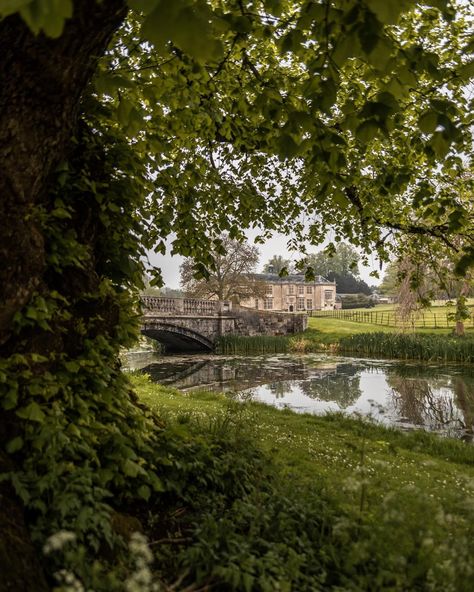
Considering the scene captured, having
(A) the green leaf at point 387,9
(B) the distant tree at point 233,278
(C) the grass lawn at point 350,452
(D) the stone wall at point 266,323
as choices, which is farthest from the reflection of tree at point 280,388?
(B) the distant tree at point 233,278

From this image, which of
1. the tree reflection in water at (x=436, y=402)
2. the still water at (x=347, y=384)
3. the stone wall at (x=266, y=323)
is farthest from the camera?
the stone wall at (x=266, y=323)

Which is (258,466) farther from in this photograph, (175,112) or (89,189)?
(175,112)

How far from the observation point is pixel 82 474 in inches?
108

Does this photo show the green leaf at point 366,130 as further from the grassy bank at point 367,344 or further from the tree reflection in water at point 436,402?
the grassy bank at point 367,344

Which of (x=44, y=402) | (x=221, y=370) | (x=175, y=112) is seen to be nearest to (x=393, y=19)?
(x=44, y=402)

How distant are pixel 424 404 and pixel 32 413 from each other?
14.2m

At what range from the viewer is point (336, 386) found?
18.1 metres

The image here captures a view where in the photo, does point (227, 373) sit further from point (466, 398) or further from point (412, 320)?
point (412, 320)

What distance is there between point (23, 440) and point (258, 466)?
211cm

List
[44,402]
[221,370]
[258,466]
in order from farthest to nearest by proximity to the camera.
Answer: [221,370], [258,466], [44,402]

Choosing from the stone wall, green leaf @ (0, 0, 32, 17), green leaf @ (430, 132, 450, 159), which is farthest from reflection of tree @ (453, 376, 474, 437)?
the stone wall

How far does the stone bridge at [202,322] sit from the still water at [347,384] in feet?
13.5

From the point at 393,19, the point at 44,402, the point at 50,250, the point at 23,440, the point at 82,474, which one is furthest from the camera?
the point at 50,250

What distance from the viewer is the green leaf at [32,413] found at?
279 cm
